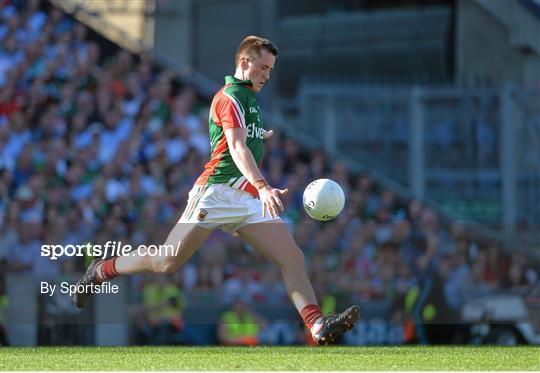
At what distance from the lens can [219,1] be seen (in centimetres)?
1880

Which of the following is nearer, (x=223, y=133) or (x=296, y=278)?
(x=296, y=278)

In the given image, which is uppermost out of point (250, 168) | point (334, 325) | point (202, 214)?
point (250, 168)

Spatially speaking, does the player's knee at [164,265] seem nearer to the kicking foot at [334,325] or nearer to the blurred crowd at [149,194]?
the kicking foot at [334,325]

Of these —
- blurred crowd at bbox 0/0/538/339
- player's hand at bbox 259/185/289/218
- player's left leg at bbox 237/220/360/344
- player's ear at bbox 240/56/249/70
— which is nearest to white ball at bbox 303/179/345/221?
player's left leg at bbox 237/220/360/344

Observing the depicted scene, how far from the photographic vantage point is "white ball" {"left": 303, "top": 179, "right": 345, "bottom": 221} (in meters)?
8.72

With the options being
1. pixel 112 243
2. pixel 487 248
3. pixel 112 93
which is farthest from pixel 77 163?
pixel 487 248

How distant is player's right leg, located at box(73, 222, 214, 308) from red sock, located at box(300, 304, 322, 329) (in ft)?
2.75

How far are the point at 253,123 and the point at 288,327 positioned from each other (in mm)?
4058

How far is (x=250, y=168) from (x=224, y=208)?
0.59m

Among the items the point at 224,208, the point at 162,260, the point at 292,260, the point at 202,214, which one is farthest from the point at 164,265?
the point at 292,260

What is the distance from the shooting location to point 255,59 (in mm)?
8680

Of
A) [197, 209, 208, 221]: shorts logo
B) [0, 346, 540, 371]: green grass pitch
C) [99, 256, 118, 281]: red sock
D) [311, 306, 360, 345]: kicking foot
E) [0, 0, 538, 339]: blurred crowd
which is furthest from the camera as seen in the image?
[0, 0, 538, 339]: blurred crowd

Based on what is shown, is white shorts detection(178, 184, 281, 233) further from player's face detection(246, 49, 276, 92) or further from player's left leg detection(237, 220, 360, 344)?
player's face detection(246, 49, 276, 92)

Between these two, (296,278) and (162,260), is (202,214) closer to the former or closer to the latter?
(162,260)
